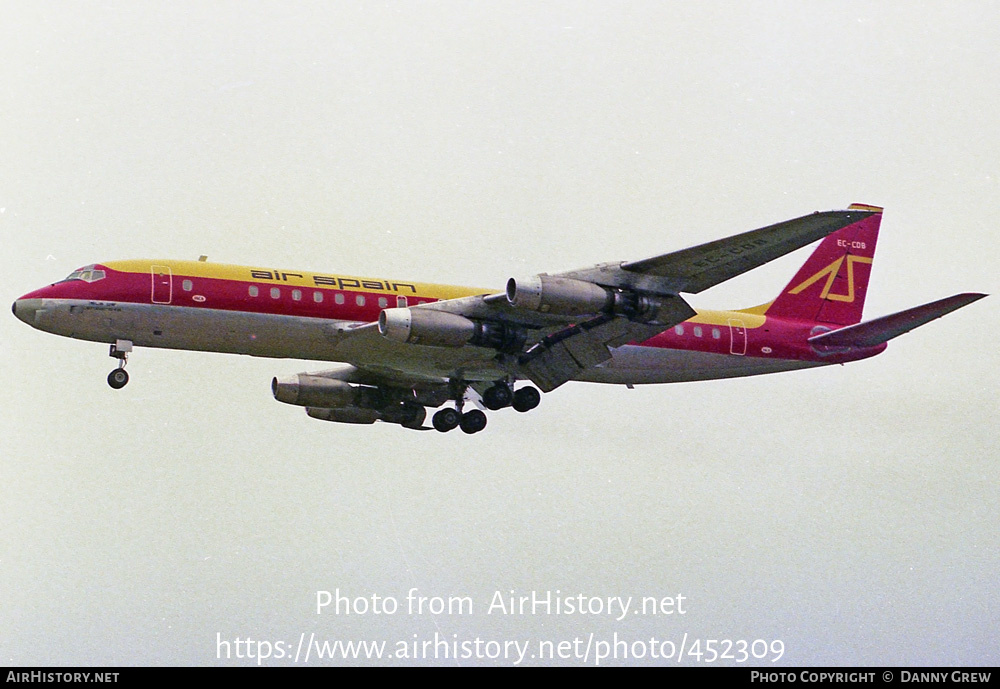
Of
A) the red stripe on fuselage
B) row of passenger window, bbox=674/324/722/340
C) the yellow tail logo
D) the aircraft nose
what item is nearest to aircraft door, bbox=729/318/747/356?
row of passenger window, bbox=674/324/722/340

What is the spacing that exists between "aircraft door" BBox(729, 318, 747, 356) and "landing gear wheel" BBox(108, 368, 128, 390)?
1765 centimetres

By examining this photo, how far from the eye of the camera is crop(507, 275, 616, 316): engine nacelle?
108ft

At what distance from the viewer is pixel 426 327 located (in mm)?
33906

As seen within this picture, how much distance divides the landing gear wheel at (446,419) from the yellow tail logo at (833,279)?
1151 centimetres

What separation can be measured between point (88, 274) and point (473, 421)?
12.0m

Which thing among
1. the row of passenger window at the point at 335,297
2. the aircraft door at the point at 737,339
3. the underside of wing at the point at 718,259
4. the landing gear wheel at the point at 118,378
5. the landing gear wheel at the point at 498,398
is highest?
the underside of wing at the point at 718,259

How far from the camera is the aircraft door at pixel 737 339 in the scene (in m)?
40.2

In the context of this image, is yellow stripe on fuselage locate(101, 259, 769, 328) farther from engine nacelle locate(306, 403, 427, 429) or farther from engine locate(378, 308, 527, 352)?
engine nacelle locate(306, 403, 427, 429)

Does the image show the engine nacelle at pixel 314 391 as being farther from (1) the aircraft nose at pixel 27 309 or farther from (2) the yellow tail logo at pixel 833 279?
(2) the yellow tail logo at pixel 833 279

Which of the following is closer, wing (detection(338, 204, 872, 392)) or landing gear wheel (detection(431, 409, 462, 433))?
wing (detection(338, 204, 872, 392))

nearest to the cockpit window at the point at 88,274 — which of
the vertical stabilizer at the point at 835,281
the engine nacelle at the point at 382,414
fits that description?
the engine nacelle at the point at 382,414

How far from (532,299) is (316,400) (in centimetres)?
1078

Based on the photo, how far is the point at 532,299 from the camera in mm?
32844
